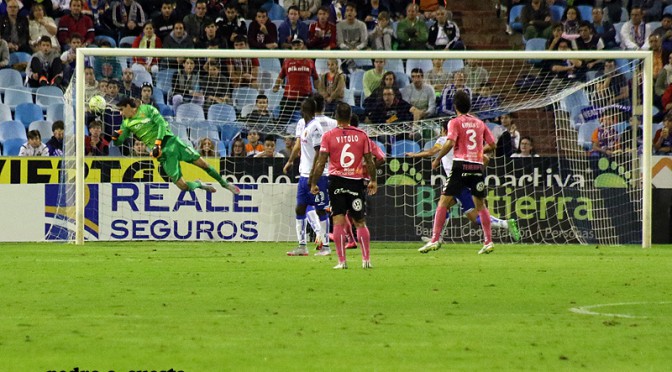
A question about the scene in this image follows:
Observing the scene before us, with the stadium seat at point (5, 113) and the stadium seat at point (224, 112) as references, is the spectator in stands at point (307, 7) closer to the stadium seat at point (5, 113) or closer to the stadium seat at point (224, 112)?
the stadium seat at point (224, 112)

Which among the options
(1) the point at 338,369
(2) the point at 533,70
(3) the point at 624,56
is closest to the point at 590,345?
(1) the point at 338,369

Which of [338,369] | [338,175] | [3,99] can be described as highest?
[3,99]

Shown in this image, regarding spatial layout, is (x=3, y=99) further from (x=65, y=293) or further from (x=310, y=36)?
(x=65, y=293)

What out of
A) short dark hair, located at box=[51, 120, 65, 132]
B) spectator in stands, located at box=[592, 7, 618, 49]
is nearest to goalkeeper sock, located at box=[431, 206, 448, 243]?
short dark hair, located at box=[51, 120, 65, 132]

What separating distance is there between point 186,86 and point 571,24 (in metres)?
8.71

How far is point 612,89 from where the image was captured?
73.2 feet

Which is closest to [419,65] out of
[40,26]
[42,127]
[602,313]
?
[42,127]

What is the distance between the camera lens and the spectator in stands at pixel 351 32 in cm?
2628

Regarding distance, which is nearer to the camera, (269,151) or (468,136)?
(468,136)

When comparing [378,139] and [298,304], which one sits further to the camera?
[378,139]

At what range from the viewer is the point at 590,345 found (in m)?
8.39

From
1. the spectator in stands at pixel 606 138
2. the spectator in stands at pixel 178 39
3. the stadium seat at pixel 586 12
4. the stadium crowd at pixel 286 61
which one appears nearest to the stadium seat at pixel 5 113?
the stadium crowd at pixel 286 61

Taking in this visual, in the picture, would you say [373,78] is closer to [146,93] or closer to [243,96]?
[243,96]

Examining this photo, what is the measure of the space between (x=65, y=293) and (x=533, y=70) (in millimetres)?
14472
